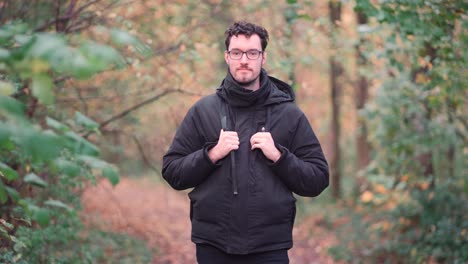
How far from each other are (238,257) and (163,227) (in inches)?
324

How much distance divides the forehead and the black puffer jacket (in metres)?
0.22

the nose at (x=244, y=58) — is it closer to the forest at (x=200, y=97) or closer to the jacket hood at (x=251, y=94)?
the jacket hood at (x=251, y=94)

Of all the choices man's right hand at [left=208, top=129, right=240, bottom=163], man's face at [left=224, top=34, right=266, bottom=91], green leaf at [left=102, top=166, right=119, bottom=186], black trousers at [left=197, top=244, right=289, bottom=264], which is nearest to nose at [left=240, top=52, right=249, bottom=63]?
man's face at [left=224, top=34, right=266, bottom=91]

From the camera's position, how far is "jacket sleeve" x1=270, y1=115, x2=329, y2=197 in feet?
10.8

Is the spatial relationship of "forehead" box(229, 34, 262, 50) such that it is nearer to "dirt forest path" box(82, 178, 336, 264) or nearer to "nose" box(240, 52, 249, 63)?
"nose" box(240, 52, 249, 63)

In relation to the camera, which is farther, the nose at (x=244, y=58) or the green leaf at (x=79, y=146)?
the nose at (x=244, y=58)

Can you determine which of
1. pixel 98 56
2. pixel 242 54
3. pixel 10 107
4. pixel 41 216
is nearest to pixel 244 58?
pixel 242 54

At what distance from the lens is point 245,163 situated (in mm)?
3352

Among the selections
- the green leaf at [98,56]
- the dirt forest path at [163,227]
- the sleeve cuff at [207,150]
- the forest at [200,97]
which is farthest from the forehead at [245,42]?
the dirt forest path at [163,227]

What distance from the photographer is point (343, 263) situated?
8945mm

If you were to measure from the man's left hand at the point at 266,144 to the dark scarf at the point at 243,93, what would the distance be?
246 mm

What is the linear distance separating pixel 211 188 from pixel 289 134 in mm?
611

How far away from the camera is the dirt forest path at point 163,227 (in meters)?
9.02

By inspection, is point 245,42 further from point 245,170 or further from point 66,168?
point 66,168
